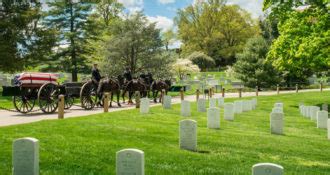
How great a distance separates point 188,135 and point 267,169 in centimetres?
546

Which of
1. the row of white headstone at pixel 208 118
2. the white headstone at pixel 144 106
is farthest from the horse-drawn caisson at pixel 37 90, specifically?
the row of white headstone at pixel 208 118

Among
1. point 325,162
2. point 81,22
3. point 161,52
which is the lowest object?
point 325,162

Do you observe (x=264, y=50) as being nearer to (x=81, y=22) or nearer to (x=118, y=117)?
(x=81, y=22)

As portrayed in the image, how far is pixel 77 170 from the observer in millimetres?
8453

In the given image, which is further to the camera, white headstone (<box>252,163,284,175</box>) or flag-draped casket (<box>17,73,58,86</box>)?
flag-draped casket (<box>17,73,58,86</box>)

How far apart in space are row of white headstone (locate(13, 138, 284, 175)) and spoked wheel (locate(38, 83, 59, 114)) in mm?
10604

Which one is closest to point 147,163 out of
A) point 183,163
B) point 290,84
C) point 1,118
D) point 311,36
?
point 183,163

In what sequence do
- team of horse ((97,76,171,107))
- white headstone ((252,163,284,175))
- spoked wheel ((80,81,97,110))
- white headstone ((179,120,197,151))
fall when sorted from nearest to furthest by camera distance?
white headstone ((252,163,284,175)) → white headstone ((179,120,197,151)) → spoked wheel ((80,81,97,110)) → team of horse ((97,76,171,107))

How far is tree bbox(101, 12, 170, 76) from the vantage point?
36.6 metres

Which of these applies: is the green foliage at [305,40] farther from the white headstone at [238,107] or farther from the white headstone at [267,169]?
the white headstone at [267,169]

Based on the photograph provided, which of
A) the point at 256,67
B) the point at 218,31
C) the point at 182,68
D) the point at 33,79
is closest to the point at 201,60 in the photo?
the point at 218,31

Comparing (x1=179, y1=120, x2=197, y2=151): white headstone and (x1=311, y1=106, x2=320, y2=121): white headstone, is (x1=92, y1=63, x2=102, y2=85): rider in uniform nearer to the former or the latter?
(x1=311, y1=106, x2=320, y2=121): white headstone

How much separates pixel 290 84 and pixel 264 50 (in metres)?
6.36

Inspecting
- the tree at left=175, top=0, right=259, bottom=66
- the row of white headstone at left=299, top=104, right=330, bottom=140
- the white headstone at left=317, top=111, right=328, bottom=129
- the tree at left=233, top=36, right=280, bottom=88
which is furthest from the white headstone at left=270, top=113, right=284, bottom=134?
the tree at left=175, top=0, right=259, bottom=66
